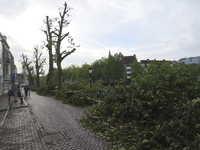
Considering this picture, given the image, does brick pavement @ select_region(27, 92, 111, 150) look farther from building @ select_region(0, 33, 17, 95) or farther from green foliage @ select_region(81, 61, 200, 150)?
building @ select_region(0, 33, 17, 95)

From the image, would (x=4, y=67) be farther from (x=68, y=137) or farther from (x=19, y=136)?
(x=68, y=137)

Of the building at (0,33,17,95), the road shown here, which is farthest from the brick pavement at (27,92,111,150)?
the building at (0,33,17,95)

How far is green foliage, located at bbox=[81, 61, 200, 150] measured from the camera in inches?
140

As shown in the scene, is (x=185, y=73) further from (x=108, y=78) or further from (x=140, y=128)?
(x=108, y=78)

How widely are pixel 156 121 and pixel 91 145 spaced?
2.20m

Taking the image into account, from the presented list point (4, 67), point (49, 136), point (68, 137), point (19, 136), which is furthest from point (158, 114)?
point (4, 67)

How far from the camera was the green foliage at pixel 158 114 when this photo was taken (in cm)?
356

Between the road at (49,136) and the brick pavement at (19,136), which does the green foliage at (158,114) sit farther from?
the brick pavement at (19,136)

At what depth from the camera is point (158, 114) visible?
4.80 metres

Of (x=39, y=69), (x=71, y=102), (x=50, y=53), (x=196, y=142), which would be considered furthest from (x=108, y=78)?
(x=196, y=142)

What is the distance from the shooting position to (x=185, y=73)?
193 inches

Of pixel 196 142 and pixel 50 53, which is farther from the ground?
pixel 50 53

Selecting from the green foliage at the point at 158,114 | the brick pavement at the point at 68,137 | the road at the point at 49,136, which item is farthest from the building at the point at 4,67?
the green foliage at the point at 158,114

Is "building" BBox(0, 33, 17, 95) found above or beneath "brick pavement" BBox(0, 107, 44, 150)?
above
